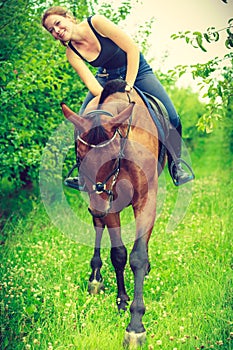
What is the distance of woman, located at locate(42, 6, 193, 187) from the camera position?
504 centimetres

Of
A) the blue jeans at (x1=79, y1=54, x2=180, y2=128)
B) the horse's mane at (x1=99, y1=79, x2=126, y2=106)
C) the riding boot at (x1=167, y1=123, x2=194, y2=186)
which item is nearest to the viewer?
the horse's mane at (x1=99, y1=79, x2=126, y2=106)

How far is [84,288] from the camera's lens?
5691mm

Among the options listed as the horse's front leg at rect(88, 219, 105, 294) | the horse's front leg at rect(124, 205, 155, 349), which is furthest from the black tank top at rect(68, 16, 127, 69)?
the horse's front leg at rect(88, 219, 105, 294)

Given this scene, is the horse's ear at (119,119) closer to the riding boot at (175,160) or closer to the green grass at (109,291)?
the riding boot at (175,160)

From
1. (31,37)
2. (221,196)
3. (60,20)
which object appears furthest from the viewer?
(221,196)

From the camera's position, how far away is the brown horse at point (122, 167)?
414 cm

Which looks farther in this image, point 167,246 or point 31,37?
point 31,37

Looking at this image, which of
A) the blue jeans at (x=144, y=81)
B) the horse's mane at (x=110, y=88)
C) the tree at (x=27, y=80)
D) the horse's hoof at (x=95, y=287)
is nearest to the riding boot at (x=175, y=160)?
the blue jeans at (x=144, y=81)

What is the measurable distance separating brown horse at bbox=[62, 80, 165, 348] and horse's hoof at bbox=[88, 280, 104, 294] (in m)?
0.44

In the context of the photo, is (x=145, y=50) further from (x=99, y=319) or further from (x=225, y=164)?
(x=99, y=319)

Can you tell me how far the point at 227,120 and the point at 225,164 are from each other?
1.24m

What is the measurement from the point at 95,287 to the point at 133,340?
5.11 feet

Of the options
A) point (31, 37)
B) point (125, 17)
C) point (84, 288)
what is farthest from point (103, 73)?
point (125, 17)

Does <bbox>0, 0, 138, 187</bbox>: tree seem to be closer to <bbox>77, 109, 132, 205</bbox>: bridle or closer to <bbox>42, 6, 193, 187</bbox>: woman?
<bbox>42, 6, 193, 187</bbox>: woman
